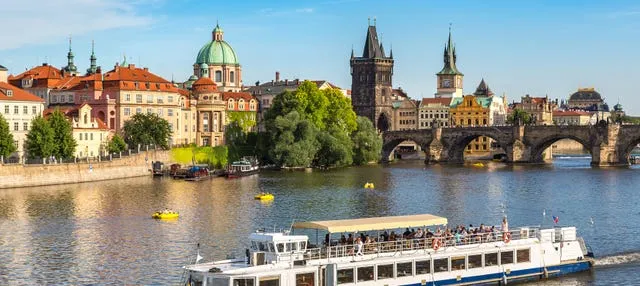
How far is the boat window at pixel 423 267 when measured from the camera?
47.3 meters

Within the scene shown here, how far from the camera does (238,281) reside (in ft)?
140

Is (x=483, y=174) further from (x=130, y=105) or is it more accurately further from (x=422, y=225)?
(x=422, y=225)

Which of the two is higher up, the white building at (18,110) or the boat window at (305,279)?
the white building at (18,110)

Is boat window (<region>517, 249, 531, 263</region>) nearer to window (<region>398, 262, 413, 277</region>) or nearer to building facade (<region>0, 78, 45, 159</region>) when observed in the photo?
window (<region>398, 262, 413, 277</region>)

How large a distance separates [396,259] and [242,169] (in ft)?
275

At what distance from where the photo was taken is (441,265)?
48.0 meters

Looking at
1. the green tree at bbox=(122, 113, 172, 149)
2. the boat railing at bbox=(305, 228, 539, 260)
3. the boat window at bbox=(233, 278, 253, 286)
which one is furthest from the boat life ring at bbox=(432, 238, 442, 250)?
the green tree at bbox=(122, 113, 172, 149)

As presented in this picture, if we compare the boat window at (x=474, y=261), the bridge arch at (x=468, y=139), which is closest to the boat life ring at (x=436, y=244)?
the boat window at (x=474, y=261)

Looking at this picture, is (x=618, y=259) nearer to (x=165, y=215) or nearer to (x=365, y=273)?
(x=365, y=273)

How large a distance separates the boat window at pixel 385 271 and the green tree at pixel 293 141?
9094 centimetres

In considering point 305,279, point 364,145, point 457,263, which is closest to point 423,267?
point 457,263

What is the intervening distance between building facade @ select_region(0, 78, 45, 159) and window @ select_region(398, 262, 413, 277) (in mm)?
80230

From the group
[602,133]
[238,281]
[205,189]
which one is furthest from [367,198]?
[602,133]

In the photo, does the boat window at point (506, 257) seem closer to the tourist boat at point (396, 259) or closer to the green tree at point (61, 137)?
the tourist boat at point (396, 259)
